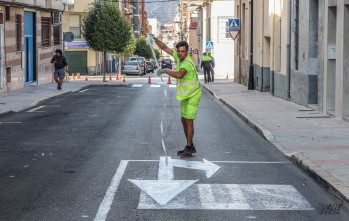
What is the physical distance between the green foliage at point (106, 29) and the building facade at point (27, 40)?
799cm

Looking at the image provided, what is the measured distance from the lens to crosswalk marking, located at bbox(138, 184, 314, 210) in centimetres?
848

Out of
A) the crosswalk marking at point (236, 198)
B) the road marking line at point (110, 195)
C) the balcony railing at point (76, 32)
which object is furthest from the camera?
the balcony railing at point (76, 32)

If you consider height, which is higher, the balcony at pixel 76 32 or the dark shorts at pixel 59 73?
the balcony at pixel 76 32

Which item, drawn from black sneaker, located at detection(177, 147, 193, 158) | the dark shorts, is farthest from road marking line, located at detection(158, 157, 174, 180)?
the dark shorts

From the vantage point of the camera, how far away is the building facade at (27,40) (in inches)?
1292

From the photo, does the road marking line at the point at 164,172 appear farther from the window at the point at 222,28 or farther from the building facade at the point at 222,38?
the window at the point at 222,28

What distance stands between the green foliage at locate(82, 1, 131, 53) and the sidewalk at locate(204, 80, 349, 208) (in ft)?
109

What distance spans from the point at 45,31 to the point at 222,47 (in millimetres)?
24126

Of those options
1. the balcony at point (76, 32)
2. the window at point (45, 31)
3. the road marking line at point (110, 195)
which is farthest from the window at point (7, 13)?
the balcony at point (76, 32)

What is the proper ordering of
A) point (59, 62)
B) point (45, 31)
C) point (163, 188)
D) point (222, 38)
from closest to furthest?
point (163, 188), point (59, 62), point (45, 31), point (222, 38)

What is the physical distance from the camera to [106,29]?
188 feet

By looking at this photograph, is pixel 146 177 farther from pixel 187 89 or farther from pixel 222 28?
pixel 222 28

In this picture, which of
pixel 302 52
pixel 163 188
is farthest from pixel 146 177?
pixel 302 52

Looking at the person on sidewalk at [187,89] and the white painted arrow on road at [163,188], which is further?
the person on sidewalk at [187,89]
